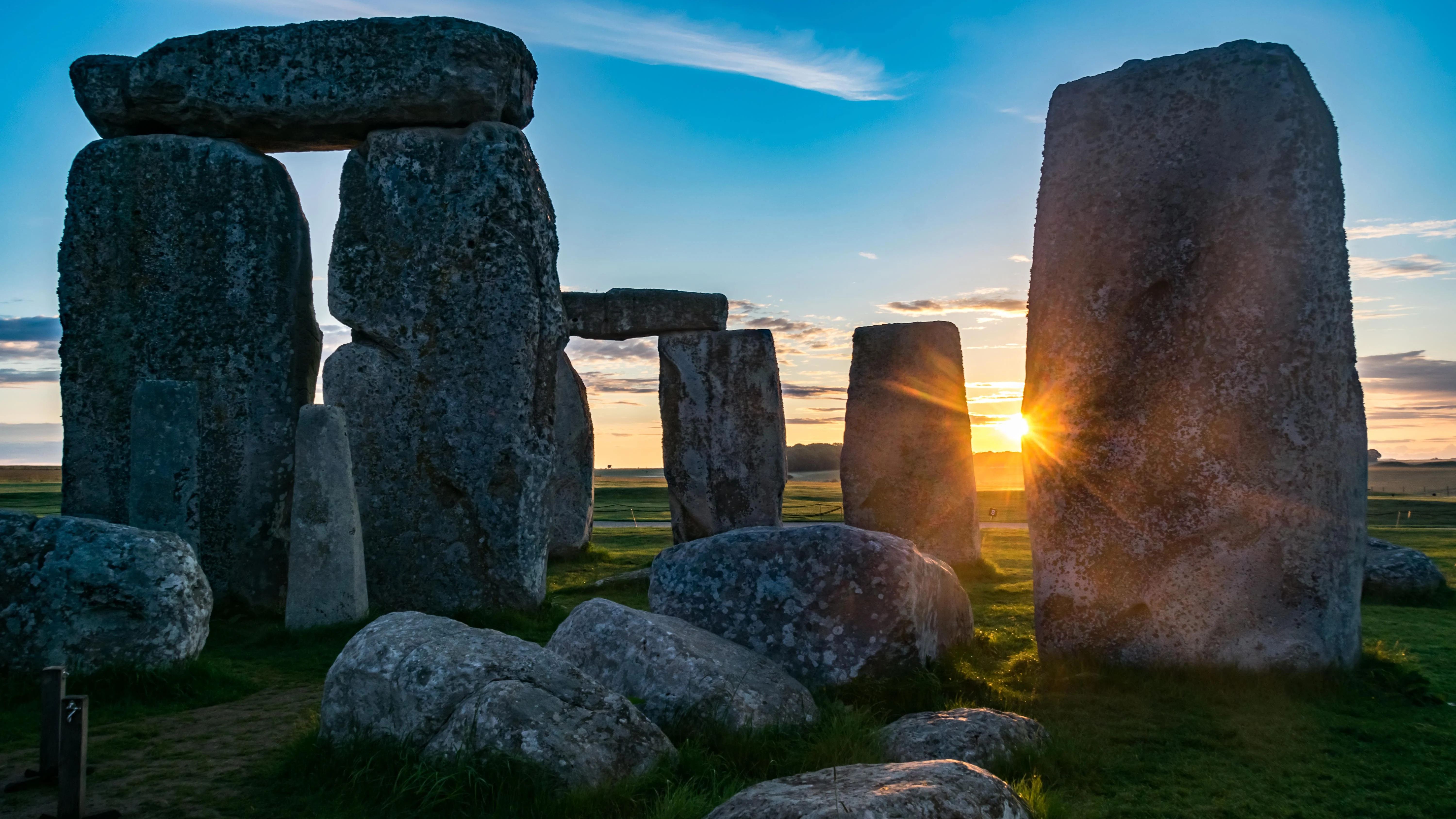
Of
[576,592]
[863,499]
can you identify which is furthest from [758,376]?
[576,592]

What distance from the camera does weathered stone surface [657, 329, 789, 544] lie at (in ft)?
47.0

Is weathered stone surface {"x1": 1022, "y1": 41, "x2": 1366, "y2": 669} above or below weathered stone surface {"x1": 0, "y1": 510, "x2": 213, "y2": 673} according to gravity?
above

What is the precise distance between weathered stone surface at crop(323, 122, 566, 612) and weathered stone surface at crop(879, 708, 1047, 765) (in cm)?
493

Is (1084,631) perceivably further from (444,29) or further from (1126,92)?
(444,29)

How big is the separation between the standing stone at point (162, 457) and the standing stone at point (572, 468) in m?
6.06

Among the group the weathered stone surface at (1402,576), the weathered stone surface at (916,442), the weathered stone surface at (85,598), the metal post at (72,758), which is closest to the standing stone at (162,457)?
the weathered stone surface at (85,598)

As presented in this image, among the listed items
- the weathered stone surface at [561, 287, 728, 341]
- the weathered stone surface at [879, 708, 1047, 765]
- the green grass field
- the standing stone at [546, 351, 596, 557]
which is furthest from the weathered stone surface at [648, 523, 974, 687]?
the weathered stone surface at [561, 287, 728, 341]

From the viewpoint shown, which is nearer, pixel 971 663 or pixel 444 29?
pixel 971 663

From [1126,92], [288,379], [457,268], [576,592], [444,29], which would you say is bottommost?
[576,592]

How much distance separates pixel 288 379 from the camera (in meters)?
9.38

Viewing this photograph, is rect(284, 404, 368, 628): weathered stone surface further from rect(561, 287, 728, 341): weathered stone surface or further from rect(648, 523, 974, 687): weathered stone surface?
rect(561, 287, 728, 341): weathered stone surface

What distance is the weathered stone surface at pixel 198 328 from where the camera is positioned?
30.4 ft

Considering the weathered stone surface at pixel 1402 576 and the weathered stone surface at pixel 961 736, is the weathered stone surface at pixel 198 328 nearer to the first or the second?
the weathered stone surface at pixel 961 736

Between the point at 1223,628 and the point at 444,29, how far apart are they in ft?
25.4
